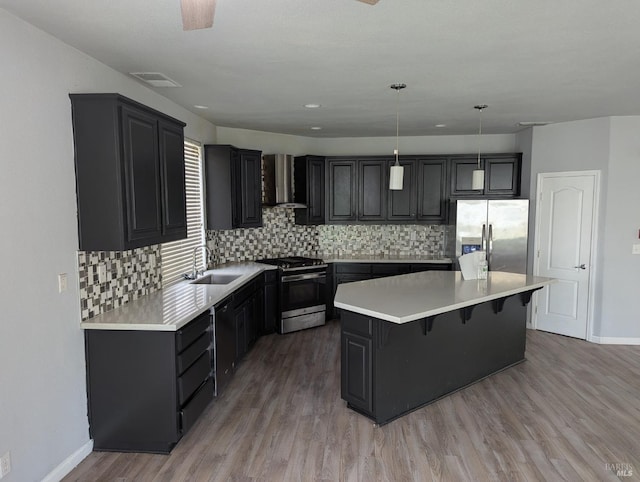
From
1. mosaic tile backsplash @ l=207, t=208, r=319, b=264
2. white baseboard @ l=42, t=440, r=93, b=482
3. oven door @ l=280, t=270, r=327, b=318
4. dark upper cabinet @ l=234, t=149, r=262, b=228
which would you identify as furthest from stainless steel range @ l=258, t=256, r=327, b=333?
white baseboard @ l=42, t=440, r=93, b=482

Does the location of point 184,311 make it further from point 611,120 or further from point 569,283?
point 611,120

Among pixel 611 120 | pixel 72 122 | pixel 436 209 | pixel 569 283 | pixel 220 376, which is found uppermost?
pixel 611 120

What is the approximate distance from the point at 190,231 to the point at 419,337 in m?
2.71

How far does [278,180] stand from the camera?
19.0 feet

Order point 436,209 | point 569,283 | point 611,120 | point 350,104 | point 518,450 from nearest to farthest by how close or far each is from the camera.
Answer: point 518,450 → point 350,104 → point 611,120 → point 569,283 → point 436,209

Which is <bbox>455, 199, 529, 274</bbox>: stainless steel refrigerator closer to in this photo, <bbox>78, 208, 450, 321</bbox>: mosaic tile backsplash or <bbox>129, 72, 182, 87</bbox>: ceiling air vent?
<bbox>78, 208, 450, 321</bbox>: mosaic tile backsplash

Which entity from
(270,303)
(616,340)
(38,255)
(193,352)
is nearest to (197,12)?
(38,255)

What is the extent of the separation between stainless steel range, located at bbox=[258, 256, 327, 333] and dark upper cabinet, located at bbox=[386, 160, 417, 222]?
1317mm

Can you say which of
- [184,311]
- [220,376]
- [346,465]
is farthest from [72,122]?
[346,465]

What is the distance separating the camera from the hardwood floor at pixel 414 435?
8.88 feet

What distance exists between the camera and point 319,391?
3.85 meters

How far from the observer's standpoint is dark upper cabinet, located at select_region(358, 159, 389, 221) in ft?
20.4

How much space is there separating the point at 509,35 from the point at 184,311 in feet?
8.97

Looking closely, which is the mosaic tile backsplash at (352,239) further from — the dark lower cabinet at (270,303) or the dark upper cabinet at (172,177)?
the dark upper cabinet at (172,177)
